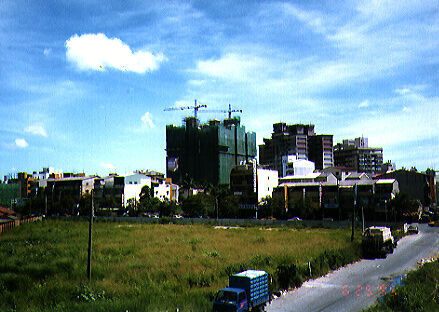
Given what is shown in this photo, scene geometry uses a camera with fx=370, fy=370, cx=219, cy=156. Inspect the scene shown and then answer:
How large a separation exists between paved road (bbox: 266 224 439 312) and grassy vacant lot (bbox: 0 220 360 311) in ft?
4.46

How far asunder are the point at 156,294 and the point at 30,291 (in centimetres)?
839

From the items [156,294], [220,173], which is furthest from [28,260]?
[220,173]

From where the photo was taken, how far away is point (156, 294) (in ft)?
72.8

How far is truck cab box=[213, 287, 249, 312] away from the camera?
18.4m

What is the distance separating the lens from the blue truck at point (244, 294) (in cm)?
1861

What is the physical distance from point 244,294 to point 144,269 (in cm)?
1314

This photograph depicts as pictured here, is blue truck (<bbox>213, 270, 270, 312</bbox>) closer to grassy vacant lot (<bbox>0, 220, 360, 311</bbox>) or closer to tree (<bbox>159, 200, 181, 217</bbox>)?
grassy vacant lot (<bbox>0, 220, 360, 311</bbox>)

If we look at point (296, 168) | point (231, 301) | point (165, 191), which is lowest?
point (231, 301)

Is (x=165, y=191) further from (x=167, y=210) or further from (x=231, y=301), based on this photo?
(x=231, y=301)

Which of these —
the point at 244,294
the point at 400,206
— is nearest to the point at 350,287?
the point at 244,294

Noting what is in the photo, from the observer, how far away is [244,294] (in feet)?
63.0

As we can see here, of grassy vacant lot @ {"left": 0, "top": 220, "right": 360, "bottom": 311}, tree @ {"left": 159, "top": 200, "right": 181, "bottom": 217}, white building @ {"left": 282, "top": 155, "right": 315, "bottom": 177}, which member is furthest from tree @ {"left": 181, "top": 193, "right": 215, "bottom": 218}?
white building @ {"left": 282, "top": 155, "right": 315, "bottom": 177}

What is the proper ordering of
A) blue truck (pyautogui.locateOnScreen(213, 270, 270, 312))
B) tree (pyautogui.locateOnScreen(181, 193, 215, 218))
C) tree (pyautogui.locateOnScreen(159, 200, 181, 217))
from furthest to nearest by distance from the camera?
tree (pyautogui.locateOnScreen(159, 200, 181, 217)) < tree (pyautogui.locateOnScreen(181, 193, 215, 218)) < blue truck (pyautogui.locateOnScreen(213, 270, 270, 312))

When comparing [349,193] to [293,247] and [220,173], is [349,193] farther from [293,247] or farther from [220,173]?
[220,173]
